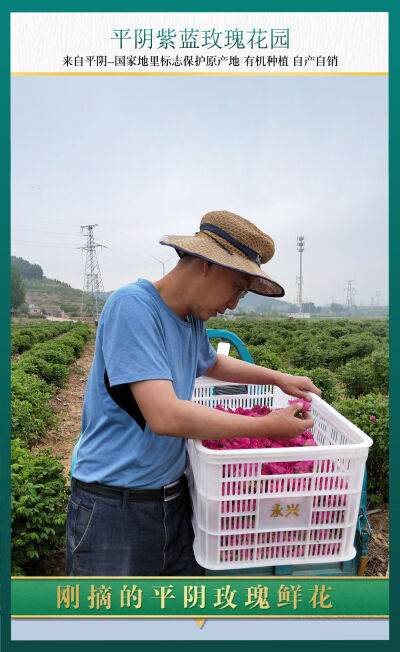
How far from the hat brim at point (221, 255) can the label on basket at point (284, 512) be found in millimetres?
593

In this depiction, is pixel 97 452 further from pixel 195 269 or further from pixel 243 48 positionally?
pixel 243 48

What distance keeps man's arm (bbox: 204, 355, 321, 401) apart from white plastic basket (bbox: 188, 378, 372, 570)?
0.35 meters

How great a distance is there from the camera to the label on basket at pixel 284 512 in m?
1.20

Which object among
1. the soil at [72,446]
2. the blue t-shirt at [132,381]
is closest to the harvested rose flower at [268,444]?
the blue t-shirt at [132,381]

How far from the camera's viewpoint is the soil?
2297 millimetres

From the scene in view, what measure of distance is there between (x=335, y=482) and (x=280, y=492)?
0.53ft

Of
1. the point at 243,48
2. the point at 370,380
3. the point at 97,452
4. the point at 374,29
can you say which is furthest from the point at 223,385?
the point at 370,380

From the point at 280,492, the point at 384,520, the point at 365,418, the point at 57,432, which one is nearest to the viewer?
the point at 280,492

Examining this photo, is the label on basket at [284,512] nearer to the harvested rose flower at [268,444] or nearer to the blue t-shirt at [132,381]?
the harvested rose flower at [268,444]

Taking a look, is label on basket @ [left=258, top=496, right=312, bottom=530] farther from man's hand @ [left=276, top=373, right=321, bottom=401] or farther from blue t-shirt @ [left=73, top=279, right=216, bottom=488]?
man's hand @ [left=276, top=373, right=321, bottom=401]

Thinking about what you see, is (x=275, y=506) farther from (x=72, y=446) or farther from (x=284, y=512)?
(x=72, y=446)

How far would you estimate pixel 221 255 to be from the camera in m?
1.17

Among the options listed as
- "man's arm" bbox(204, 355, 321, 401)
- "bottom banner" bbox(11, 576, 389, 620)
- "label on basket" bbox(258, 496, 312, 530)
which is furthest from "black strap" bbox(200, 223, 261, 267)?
"bottom banner" bbox(11, 576, 389, 620)

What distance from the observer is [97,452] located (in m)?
1.30
